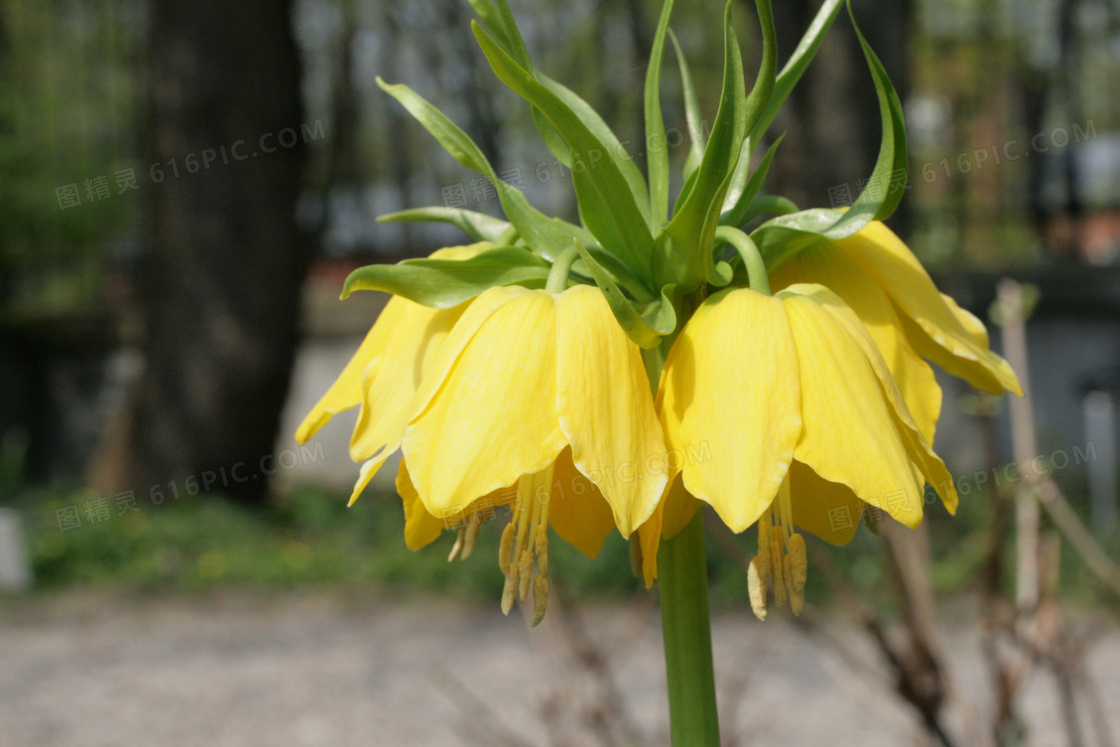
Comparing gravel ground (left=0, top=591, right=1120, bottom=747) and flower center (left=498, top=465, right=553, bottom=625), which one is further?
gravel ground (left=0, top=591, right=1120, bottom=747)

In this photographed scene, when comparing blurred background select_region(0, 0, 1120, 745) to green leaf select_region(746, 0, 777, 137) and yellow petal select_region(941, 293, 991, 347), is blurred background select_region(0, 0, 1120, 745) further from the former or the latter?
green leaf select_region(746, 0, 777, 137)

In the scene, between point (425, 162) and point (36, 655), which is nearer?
point (36, 655)

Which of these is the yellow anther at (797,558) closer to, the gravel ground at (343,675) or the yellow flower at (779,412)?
the yellow flower at (779,412)

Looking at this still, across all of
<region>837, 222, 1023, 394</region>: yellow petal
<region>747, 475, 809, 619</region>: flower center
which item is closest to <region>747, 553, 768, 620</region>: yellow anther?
<region>747, 475, 809, 619</region>: flower center

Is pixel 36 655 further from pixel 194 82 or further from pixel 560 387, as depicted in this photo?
pixel 560 387

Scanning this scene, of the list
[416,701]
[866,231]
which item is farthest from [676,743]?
[416,701]

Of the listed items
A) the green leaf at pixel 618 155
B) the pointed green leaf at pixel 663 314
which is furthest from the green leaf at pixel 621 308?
the green leaf at pixel 618 155
